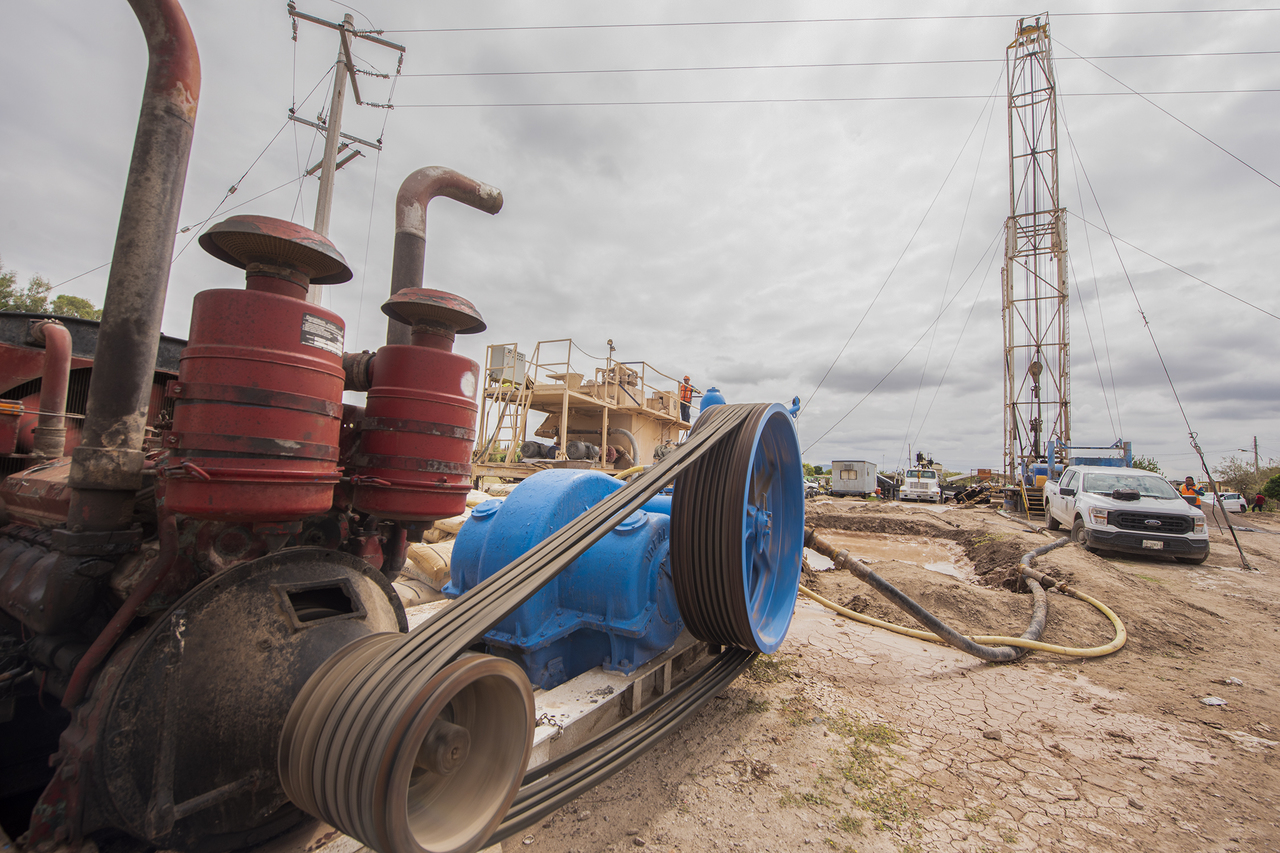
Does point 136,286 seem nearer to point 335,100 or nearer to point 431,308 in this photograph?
point 431,308

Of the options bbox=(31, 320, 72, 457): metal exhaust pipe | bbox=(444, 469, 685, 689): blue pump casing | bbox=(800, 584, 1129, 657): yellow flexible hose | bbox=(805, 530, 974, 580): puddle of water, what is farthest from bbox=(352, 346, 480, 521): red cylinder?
bbox=(805, 530, 974, 580): puddle of water

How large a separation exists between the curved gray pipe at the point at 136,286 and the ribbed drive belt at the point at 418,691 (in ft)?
4.01

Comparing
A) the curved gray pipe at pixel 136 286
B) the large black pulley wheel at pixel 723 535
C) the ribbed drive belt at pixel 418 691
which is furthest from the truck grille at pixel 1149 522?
the curved gray pipe at pixel 136 286

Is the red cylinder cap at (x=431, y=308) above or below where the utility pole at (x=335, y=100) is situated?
below

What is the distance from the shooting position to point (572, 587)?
3.18 m

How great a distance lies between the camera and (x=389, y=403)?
7.25 ft

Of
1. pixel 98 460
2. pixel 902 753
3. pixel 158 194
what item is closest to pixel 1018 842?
pixel 902 753

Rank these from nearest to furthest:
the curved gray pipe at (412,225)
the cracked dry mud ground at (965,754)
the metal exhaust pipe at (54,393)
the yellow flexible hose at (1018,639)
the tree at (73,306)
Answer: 1. the cracked dry mud ground at (965,754)
2. the curved gray pipe at (412,225)
3. the metal exhaust pipe at (54,393)
4. the yellow flexible hose at (1018,639)
5. the tree at (73,306)

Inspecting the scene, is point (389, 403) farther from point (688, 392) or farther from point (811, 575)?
point (688, 392)

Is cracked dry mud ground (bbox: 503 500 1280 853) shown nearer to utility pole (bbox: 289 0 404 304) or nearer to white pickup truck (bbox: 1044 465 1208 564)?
white pickup truck (bbox: 1044 465 1208 564)

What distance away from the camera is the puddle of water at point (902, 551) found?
9.66m

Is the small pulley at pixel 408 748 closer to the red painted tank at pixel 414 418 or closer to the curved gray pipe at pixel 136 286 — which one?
the red painted tank at pixel 414 418

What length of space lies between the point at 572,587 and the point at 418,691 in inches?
76.9

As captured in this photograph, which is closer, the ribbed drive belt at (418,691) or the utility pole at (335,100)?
the ribbed drive belt at (418,691)
